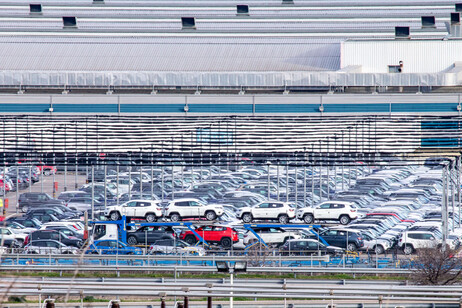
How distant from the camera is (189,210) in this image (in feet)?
102

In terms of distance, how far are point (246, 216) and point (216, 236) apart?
140 inches

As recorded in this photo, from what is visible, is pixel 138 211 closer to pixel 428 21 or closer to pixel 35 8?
pixel 428 21

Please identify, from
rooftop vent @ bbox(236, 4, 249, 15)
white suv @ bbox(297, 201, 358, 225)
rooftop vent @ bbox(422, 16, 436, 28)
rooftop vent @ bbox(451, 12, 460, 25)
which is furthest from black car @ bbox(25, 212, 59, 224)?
rooftop vent @ bbox(451, 12, 460, 25)

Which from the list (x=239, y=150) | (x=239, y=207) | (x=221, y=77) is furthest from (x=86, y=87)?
(x=239, y=207)

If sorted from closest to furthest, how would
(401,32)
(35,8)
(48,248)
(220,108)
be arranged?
(48,248)
(220,108)
(401,32)
(35,8)

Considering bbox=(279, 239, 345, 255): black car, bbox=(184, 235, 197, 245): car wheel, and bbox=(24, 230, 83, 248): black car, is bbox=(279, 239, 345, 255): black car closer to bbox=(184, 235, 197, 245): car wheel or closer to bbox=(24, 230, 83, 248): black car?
bbox=(184, 235, 197, 245): car wheel

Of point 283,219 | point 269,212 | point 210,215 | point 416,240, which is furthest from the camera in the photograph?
point 210,215

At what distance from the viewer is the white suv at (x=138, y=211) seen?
1215 inches

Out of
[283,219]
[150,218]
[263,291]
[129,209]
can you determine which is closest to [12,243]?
[129,209]

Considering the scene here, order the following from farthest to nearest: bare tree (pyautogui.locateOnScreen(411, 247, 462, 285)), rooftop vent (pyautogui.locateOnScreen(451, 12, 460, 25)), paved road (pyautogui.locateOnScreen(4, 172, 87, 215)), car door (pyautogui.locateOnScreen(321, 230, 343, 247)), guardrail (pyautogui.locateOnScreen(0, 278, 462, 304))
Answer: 1. rooftop vent (pyautogui.locateOnScreen(451, 12, 460, 25))
2. paved road (pyautogui.locateOnScreen(4, 172, 87, 215))
3. car door (pyautogui.locateOnScreen(321, 230, 343, 247))
4. bare tree (pyautogui.locateOnScreen(411, 247, 462, 285))
5. guardrail (pyautogui.locateOnScreen(0, 278, 462, 304))

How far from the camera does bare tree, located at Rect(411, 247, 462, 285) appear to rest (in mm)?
20859

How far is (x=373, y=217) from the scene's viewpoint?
31141 millimetres

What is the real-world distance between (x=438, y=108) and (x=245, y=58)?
541 inches

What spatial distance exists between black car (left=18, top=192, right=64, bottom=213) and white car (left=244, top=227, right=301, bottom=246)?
9212 mm
